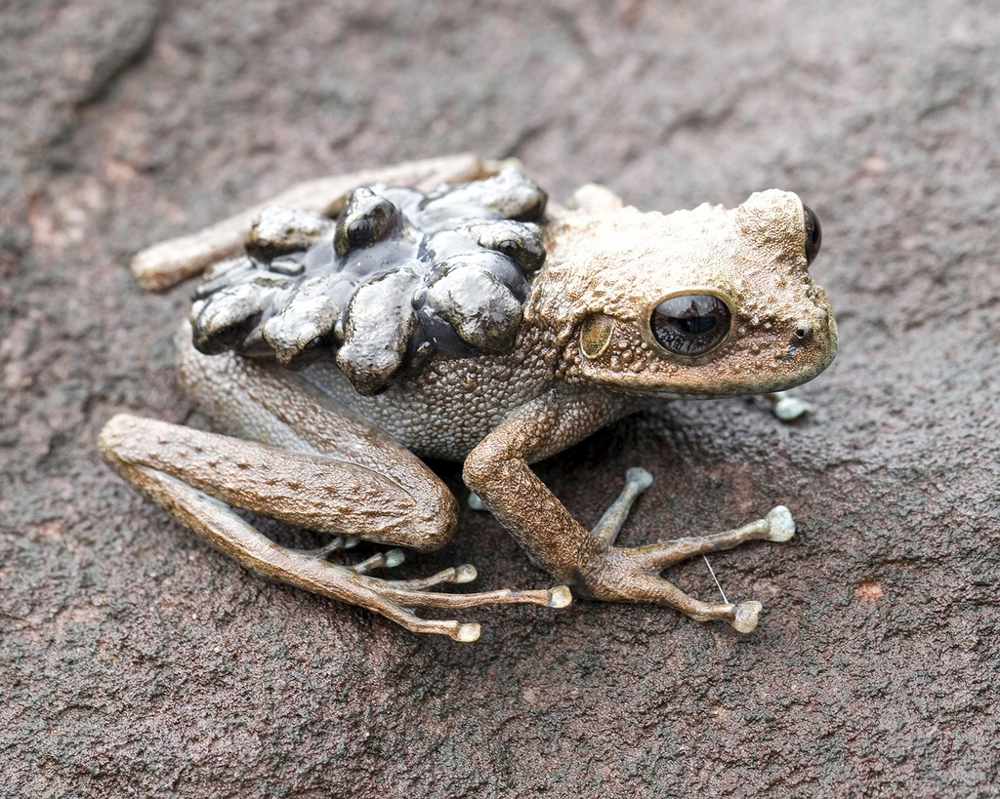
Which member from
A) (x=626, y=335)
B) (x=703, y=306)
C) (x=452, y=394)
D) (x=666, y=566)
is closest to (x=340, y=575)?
(x=452, y=394)

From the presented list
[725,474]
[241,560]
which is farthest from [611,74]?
[241,560]

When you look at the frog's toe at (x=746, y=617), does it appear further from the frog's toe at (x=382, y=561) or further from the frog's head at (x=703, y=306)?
the frog's toe at (x=382, y=561)

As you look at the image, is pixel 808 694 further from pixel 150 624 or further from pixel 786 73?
pixel 786 73

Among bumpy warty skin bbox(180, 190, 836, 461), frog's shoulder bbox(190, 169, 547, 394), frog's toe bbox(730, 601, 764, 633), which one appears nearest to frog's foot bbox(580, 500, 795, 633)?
frog's toe bbox(730, 601, 764, 633)

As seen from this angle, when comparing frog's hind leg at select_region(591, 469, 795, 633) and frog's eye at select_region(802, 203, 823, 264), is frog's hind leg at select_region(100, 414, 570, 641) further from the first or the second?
frog's eye at select_region(802, 203, 823, 264)

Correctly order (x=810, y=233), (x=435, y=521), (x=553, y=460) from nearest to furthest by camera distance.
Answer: (x=810, y=233), (x=435, y=521), (x=553, y=460)

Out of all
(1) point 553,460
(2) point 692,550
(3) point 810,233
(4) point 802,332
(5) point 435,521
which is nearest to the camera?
(4) point 802,332

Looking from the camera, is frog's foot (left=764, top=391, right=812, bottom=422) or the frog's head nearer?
the frog's head

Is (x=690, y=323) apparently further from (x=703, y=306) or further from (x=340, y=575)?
(x=340, y=575)
